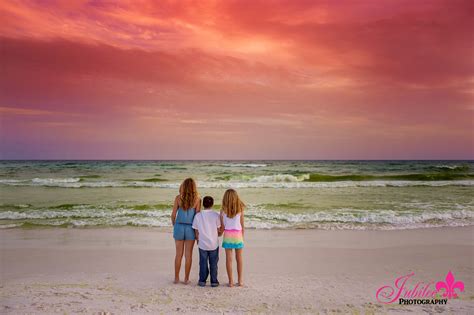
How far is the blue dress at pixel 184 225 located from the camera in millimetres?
6090

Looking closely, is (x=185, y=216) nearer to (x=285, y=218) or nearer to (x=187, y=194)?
(x=187, y=194)

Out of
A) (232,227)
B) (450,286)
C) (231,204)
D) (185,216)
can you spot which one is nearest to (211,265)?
(232,227)

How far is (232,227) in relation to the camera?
237 inches

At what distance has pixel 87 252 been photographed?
27.5 ft

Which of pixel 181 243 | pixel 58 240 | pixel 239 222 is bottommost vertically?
pixel 58 240

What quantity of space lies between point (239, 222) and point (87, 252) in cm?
444

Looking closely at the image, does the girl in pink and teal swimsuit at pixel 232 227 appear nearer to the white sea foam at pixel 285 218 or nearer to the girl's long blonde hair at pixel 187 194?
the girl's long blonde hair at pixel 187 194

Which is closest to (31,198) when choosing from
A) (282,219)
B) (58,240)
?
(58,240)

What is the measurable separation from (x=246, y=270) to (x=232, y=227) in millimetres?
1402

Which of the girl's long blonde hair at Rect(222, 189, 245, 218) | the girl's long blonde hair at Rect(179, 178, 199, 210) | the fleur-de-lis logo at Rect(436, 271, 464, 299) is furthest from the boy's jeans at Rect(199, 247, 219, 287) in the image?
the fleur-de-lis logo at Rect(436, 271, 464, 299)

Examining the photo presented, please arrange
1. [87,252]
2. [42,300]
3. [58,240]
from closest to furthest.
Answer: [42,300] < [87,252] < [58,240]

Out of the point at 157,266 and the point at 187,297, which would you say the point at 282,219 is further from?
the point at 187,297

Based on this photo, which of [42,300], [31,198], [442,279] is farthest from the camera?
[31,198]

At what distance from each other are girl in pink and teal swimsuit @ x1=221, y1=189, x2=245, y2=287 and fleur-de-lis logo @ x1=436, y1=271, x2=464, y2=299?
3.36 metres
